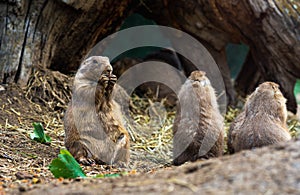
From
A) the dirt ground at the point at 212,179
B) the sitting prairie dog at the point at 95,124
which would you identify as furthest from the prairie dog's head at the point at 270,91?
the dirt ground at the point at 212,179

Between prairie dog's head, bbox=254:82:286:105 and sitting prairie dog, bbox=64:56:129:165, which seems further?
prairie dog's head, bbox=254:82:286:105

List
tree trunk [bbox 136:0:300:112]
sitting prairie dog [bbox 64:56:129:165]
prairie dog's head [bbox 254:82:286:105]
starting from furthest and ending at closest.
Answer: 1. tree trunk [bbox 136:0:300:112]
2. prairie dog's head [bbox 254:82:286:105]
3. sitting prairie dog [bbox 64:56:129:165]

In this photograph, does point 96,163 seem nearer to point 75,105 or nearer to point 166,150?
point 75,105

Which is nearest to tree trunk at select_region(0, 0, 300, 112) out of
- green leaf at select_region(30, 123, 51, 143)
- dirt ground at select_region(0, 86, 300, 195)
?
green leaf at select_region(30, 123, 51, 143)

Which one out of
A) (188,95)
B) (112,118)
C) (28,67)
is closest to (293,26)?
(188,95)

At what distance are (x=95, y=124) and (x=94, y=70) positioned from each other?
1.97 feet

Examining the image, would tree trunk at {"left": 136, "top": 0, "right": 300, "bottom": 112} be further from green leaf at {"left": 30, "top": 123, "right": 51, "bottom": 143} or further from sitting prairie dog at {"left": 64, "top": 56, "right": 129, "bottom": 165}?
green leaf at {"left": 30, "top": 123, "right": 51, "bottom": 143}

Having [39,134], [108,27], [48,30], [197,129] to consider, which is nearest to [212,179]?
[197,129]

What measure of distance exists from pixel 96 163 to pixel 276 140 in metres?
1.94

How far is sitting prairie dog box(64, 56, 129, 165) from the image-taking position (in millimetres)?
5238

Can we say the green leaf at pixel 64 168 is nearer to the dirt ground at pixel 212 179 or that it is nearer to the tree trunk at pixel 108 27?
the dirt ground at pixel 212 179

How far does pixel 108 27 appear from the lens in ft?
25.5

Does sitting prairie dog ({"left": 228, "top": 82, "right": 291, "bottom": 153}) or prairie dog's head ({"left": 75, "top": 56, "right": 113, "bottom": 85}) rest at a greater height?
prairie dog's head ({"left": 75, "top": 56, "right": 113, "bottom": 85})

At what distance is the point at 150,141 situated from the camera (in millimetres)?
7023
